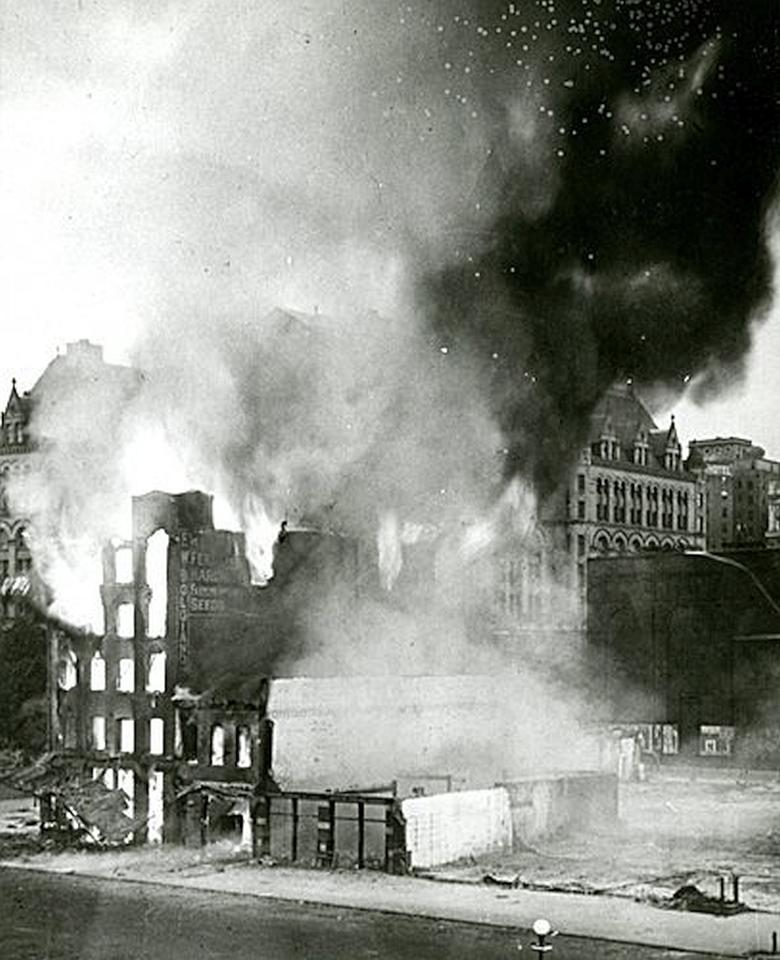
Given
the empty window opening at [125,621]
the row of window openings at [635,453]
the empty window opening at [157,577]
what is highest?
the row of window openings at [635,453]

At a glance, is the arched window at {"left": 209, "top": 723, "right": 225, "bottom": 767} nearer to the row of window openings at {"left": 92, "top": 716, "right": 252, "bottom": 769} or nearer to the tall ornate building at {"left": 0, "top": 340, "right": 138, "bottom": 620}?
the row of window openings at {"left": 92, "top": 716, "right": 252, "bottom": 769}

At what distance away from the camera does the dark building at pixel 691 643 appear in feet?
238

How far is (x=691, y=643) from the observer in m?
75.1

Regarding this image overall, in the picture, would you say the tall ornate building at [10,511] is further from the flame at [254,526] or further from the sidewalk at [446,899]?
the sidewalk at [446,899]

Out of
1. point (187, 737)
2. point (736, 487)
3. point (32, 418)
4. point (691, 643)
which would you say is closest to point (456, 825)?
point (187, 737)

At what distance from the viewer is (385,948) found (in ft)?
100

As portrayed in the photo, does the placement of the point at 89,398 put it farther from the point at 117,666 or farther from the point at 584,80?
the point at 584,80

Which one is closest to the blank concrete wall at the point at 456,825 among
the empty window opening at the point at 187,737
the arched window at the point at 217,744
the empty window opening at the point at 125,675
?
the arched window at the point at 217,744

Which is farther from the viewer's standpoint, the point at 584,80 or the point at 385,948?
the point at 584,80

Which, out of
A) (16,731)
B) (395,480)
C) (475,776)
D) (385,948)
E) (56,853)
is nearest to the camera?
(385,948)

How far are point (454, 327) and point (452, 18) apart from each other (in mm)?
14022

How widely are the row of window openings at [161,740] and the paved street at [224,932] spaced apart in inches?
332

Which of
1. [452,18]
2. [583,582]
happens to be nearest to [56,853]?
[452,18]

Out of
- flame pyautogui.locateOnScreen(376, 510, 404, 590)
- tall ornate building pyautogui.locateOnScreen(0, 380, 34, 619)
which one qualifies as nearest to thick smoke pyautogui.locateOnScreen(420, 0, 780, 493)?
flame pyautogui.locateOnScreen(376, 510, 404, 590)
